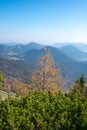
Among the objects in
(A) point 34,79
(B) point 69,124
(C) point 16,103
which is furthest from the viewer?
(A) point 34,79

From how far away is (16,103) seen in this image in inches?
540

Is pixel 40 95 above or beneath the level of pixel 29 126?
above

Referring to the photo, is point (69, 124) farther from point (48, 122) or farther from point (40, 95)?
point (40, 95)

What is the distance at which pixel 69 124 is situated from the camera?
460 inches

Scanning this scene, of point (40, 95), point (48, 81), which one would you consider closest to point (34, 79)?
point (48, 81)

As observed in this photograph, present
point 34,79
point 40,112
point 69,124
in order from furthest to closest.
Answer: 1. point 34,79
2. point 40,112
3. point 69,124

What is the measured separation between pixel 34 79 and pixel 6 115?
3356 cm

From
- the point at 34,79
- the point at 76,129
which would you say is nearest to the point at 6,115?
the point at 76,129

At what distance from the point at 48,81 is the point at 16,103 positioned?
32335mm

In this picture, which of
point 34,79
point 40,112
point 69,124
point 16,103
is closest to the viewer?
point 69,124

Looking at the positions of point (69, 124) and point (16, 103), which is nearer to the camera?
point (69, 124)

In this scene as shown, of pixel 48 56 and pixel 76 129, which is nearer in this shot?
pixel 76 129

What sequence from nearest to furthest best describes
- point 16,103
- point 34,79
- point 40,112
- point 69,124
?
point 69,124, point 40,112, point 16,103, point 34,79

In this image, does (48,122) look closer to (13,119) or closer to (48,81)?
(13,119)
